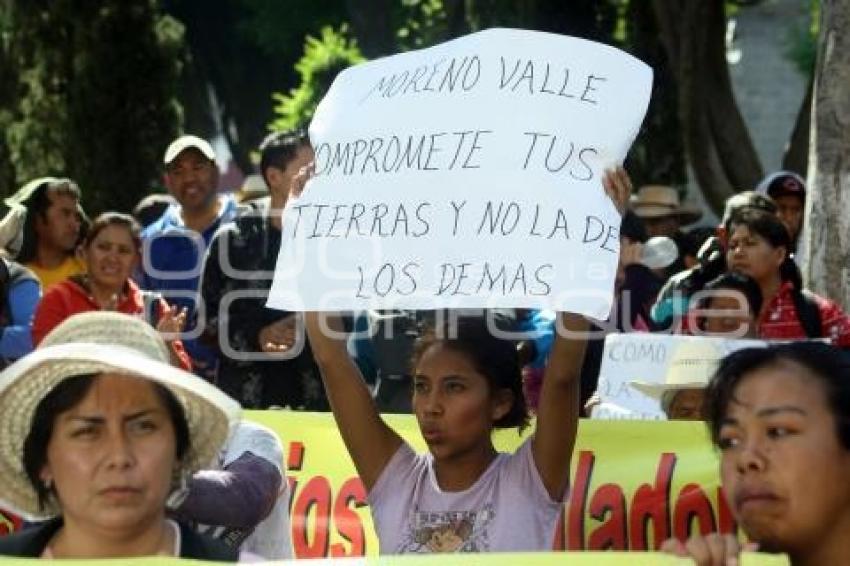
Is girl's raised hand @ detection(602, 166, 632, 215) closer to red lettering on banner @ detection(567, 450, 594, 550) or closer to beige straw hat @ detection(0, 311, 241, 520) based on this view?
beige straw hat @ detection(0, 311, 241, 520)

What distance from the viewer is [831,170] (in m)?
9.60

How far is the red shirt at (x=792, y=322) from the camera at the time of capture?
8039mm

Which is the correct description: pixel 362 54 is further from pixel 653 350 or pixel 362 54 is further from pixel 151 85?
pixel 653 350

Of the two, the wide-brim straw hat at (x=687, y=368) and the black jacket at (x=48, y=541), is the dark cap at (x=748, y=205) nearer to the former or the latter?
the wide-brim straw hat at (x=687, y=368)

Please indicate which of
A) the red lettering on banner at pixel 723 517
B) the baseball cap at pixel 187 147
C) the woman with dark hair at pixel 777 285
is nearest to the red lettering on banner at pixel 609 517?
the red lettering on banner at pixel 723 517

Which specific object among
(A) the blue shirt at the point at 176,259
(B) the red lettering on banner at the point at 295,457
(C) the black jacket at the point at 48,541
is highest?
(A) the blue shirt at the point at 176,259

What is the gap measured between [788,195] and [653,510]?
4.67m

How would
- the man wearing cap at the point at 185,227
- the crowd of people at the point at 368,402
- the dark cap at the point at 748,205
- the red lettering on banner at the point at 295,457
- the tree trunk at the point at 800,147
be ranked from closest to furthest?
the crowd of people at the point at 368,402 < the red lettering on banner at the point at 295,457 < the dark cap at the point at 748,205 < the man wearing cap at the point at 185,227 < the tree trunk at the point at 800,147

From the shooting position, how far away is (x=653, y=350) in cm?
784

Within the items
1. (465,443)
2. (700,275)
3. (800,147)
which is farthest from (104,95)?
(465,443)

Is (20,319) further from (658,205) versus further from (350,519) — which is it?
(658,205)

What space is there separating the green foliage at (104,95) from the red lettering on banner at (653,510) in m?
14.3

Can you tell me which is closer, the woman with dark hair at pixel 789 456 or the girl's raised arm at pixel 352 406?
the woman with dark hair at pixel 789 456

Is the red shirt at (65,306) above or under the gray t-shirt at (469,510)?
above
